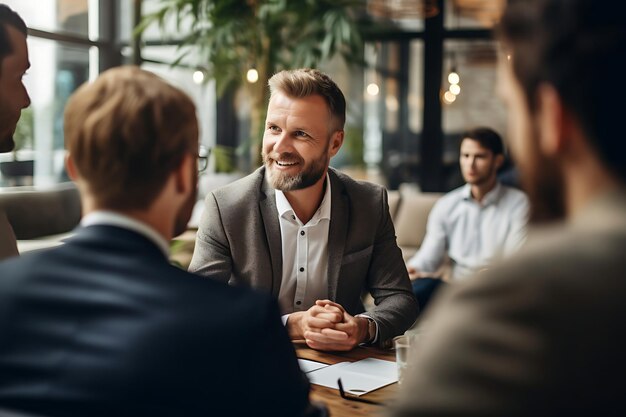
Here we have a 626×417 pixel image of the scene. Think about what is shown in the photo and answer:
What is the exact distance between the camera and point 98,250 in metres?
1.00

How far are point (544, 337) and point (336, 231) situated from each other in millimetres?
1640

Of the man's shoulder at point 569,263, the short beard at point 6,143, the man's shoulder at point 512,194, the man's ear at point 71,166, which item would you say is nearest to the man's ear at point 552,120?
the man's shoulder at point 569,263

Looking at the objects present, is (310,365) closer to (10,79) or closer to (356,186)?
Result: (356,186)

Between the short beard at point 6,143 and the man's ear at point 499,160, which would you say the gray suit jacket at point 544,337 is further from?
the man's ear at point 499,160

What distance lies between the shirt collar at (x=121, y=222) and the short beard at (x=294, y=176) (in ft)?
4.23

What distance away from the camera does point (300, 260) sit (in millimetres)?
2289

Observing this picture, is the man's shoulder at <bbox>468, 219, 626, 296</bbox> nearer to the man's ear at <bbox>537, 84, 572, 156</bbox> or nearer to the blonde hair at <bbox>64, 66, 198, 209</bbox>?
the man's ear at <bbox>537, 84, 572, 156</bbox>

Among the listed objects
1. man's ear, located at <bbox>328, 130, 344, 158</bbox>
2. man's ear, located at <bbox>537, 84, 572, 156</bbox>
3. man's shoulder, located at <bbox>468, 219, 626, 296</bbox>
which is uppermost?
man's ear, located at <bbox>537, 84, 572, 156</bbox>

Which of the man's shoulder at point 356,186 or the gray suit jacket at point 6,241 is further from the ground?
the man's shoulder at point 356,186

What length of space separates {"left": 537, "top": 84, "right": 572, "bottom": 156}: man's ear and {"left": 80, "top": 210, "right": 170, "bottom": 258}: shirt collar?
54 centimetres

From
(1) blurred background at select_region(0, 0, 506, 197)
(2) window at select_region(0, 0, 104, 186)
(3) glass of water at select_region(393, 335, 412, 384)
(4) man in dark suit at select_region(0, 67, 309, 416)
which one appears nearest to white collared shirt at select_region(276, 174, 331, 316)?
(3) glass of water at select_region(393, 335, 412, 384)

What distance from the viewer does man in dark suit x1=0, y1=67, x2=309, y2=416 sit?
35.6 inches

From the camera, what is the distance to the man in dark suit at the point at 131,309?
35.6 inches

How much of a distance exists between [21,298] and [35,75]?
5265mm
